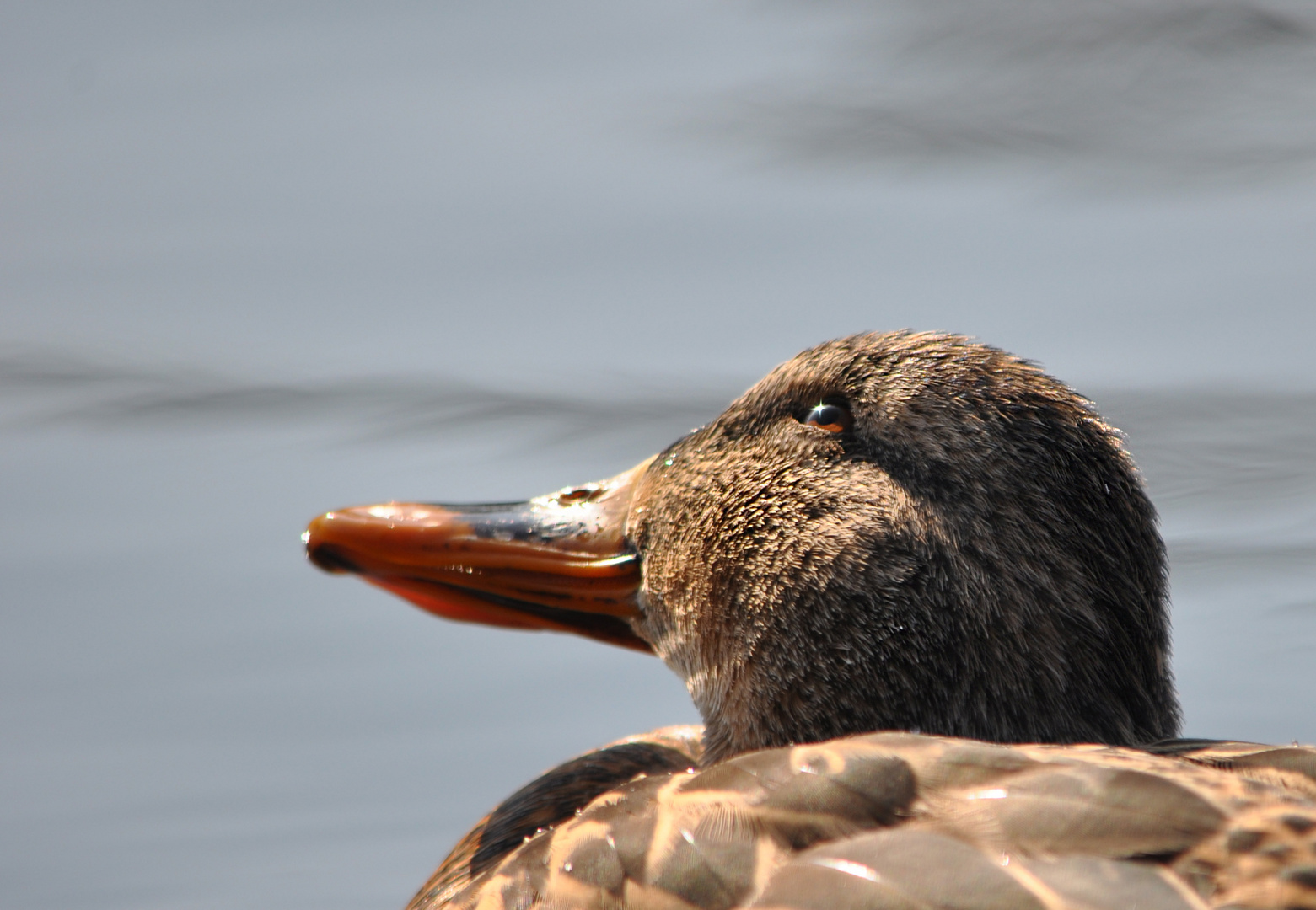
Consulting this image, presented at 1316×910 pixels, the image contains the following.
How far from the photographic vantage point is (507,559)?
3500mm

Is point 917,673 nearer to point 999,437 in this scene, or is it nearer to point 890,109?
point 999,437

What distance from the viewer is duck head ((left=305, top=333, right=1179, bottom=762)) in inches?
116

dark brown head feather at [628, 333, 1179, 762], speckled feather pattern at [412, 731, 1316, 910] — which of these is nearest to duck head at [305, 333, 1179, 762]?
dark brown head feather at [628, 333, 1179, 762]

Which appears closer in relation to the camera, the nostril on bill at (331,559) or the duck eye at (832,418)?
the duck eye at (832,418)

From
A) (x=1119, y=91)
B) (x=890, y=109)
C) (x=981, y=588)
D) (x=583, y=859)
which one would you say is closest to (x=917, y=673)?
(x=981, y=588)

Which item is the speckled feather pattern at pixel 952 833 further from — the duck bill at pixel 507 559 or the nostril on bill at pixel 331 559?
the nostril on bill at pixel 331 559

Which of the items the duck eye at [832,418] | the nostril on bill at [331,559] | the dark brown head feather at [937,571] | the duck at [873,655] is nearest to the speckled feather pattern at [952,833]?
the duck at [873,655]

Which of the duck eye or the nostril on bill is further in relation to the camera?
the nostril on bill

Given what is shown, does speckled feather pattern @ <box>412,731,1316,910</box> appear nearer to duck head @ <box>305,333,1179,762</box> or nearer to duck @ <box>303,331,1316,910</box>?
duck @ <box>303,331,1316,910</box>

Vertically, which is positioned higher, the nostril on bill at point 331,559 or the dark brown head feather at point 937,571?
the nostril on bill at point 331,559

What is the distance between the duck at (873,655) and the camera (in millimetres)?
2262

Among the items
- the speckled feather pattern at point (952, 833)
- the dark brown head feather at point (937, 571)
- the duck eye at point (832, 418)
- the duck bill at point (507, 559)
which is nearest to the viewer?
the speckled feather pattern at point (952, 833)

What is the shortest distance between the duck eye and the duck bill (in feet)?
1.57

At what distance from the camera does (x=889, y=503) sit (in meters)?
3.06
